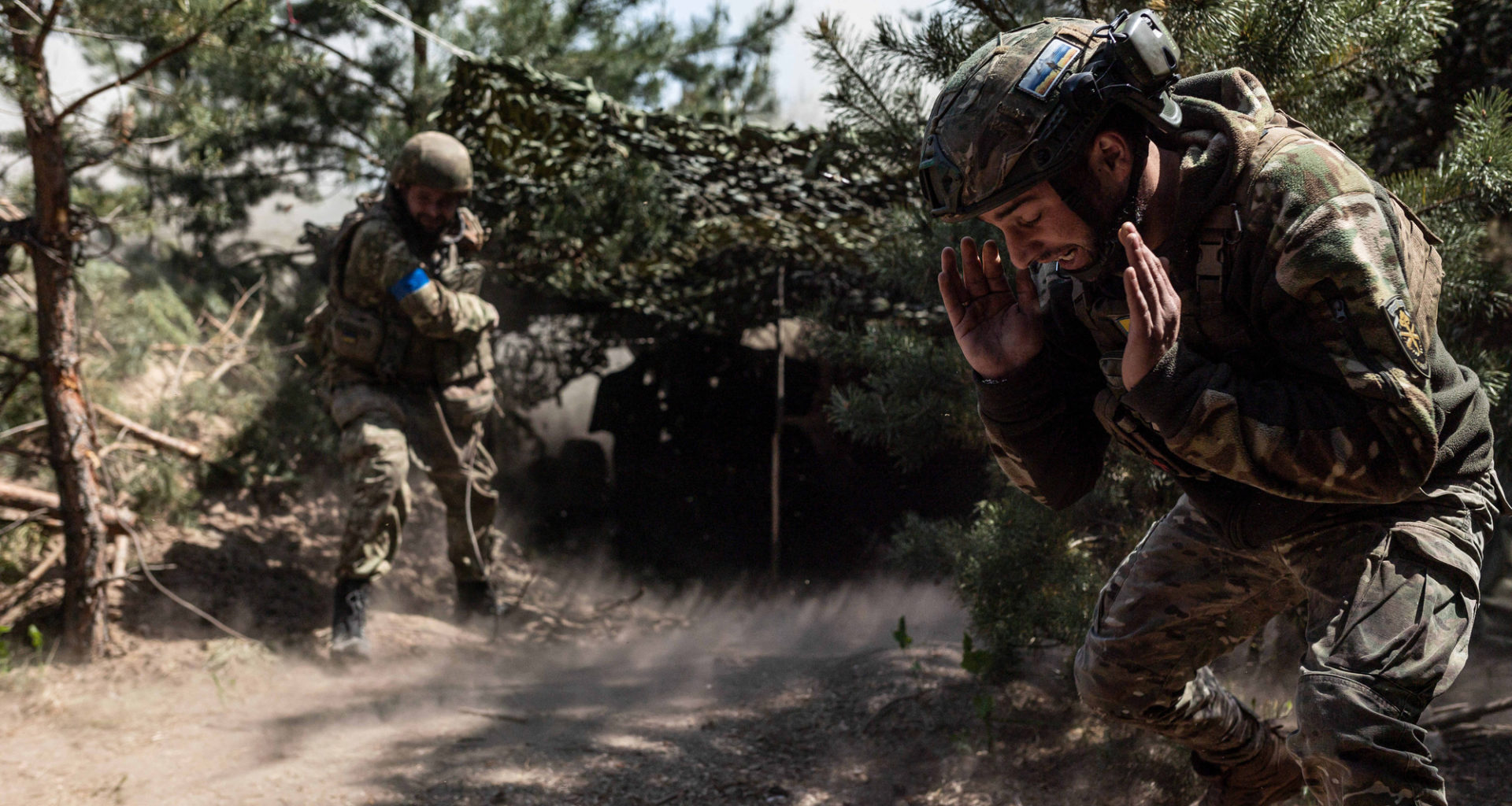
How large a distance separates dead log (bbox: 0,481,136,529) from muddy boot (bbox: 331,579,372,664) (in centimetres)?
87

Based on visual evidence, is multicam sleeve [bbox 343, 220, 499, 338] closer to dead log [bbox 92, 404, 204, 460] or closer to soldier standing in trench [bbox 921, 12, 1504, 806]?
dead log [bbox 92, 404, 204, 460]

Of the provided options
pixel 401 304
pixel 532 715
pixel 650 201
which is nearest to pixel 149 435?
pixel 401 304

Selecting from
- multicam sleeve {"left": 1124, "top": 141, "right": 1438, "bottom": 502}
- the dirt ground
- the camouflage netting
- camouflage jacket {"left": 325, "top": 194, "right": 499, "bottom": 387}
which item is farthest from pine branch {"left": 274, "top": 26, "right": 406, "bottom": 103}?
multicam sleeve {"left": 1124, "top": 141, "right": 1438, "bottom": 502}

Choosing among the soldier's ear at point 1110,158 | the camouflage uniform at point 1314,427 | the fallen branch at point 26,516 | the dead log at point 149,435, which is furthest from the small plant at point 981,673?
the dead log at point 149,435

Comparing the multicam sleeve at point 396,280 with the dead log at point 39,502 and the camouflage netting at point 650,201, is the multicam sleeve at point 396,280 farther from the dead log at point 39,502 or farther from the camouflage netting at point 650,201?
the dead log at point 39,502

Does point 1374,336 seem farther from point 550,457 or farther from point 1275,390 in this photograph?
point 550,457

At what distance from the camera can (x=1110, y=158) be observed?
2.08 meters

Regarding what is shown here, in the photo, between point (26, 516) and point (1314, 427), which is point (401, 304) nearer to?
point (26, 516)

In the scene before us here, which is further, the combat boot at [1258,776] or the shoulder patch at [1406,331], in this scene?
the combat boot at [1258,776]

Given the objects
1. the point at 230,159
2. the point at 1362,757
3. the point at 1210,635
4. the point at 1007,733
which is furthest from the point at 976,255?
the point at 230,159

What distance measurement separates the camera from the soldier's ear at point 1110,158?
207 centimetres

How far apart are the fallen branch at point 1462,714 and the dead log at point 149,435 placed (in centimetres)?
503

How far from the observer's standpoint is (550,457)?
739 centimetres

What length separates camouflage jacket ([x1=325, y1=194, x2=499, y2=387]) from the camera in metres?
4.67
